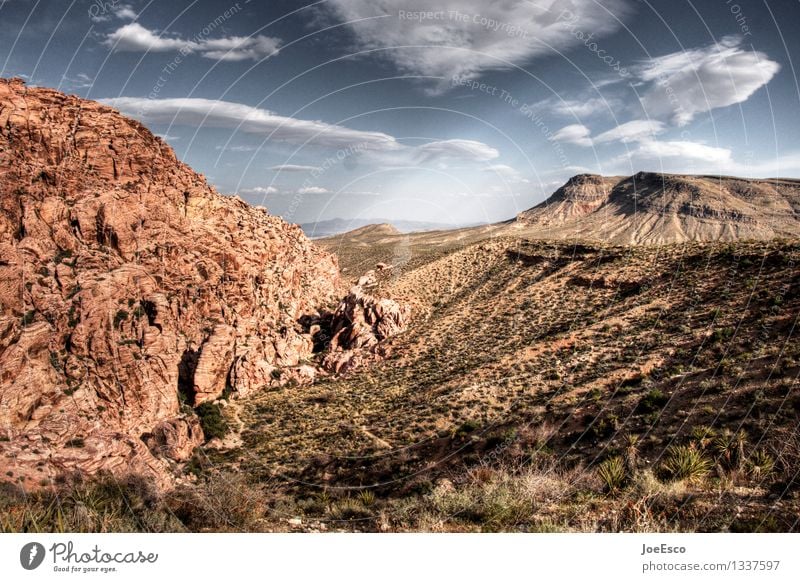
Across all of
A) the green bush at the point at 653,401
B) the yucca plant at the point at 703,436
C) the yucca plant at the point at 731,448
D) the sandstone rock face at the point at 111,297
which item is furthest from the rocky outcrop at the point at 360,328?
the yucca plant at the point at 731,448

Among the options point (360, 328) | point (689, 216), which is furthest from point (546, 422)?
point (689, 216)

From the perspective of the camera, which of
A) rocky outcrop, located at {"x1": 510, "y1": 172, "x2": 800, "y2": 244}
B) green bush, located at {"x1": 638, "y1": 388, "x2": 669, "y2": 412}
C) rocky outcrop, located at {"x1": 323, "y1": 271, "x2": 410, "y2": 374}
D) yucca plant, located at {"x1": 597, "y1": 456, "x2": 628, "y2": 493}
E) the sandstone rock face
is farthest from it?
rocky outcrop, located at {"x1": 510, "y1": 172, "x2": 800, "y2": 244}

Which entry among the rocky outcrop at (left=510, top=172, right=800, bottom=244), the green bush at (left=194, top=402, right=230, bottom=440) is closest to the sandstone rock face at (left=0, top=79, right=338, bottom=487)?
the green bush at (left=194, top=402, right=230, bottom=440)

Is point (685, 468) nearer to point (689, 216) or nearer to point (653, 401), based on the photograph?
point (653, 401)

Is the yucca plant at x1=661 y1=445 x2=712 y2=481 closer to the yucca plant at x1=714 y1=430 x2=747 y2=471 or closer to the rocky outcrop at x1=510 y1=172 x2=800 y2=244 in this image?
the yucca plant at x1=714 y1=430 x2=747 y2=471
